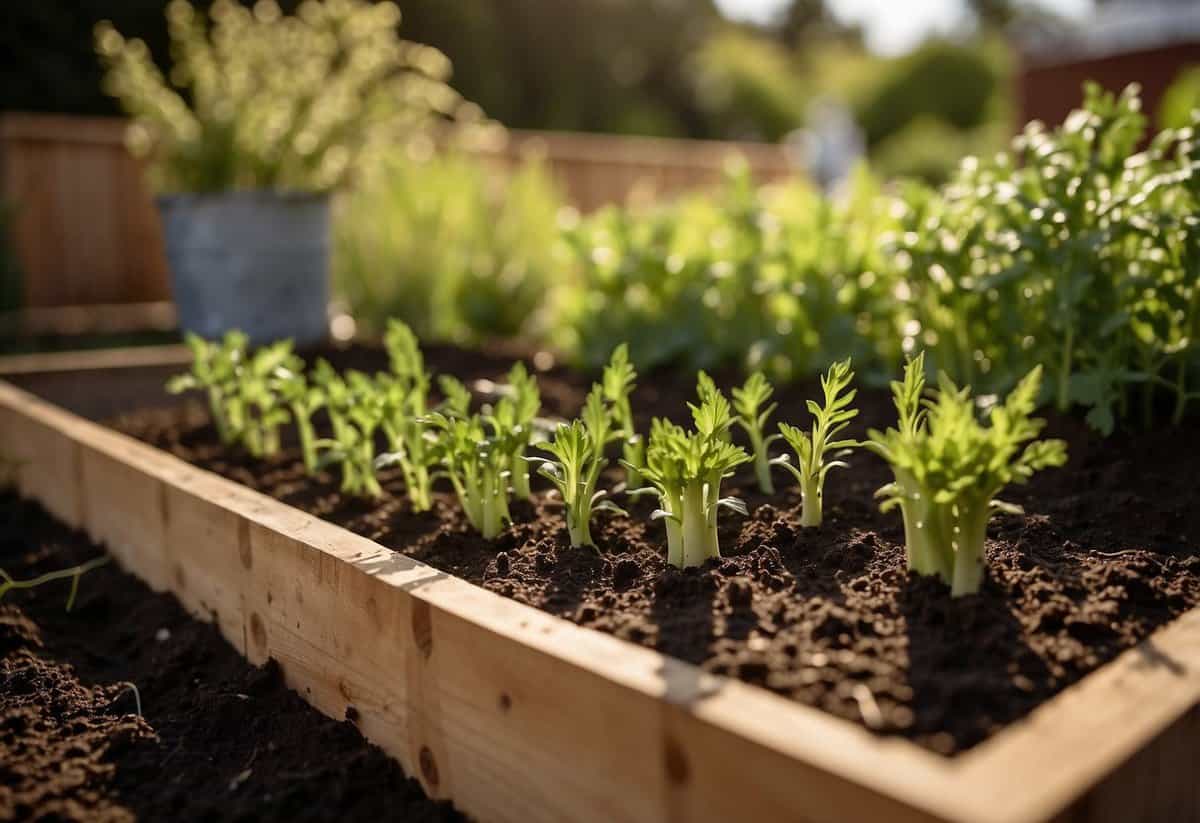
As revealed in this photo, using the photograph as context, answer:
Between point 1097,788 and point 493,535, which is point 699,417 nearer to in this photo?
point 493,535

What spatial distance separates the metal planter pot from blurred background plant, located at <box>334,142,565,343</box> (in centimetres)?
43

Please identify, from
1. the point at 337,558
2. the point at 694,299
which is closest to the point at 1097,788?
the point at 337,558

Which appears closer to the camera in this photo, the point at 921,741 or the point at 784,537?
the point at 921,741

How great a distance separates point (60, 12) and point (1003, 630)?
13.8 m

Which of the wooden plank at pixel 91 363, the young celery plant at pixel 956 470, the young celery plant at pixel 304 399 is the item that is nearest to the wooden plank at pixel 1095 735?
the young celery plant at pixel 956 470

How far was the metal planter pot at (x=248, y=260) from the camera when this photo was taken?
3957 mm

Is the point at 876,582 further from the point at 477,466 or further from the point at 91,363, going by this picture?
the point at 91,363

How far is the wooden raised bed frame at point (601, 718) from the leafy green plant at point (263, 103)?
7.47 feet

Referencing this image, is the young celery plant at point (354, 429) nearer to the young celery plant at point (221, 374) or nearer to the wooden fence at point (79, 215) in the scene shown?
the young celery plant at point (221, 374)

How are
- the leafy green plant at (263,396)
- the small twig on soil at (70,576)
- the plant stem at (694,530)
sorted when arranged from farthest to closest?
the leafy green plant at (263,396), the small twig on soil at (70,576), the plant stem at (694,530)

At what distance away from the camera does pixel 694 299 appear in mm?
3277

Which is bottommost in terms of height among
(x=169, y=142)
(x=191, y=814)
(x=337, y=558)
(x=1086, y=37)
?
(x=191, y=814)

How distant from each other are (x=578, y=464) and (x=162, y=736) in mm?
828

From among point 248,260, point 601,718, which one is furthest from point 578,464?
point 248,260
